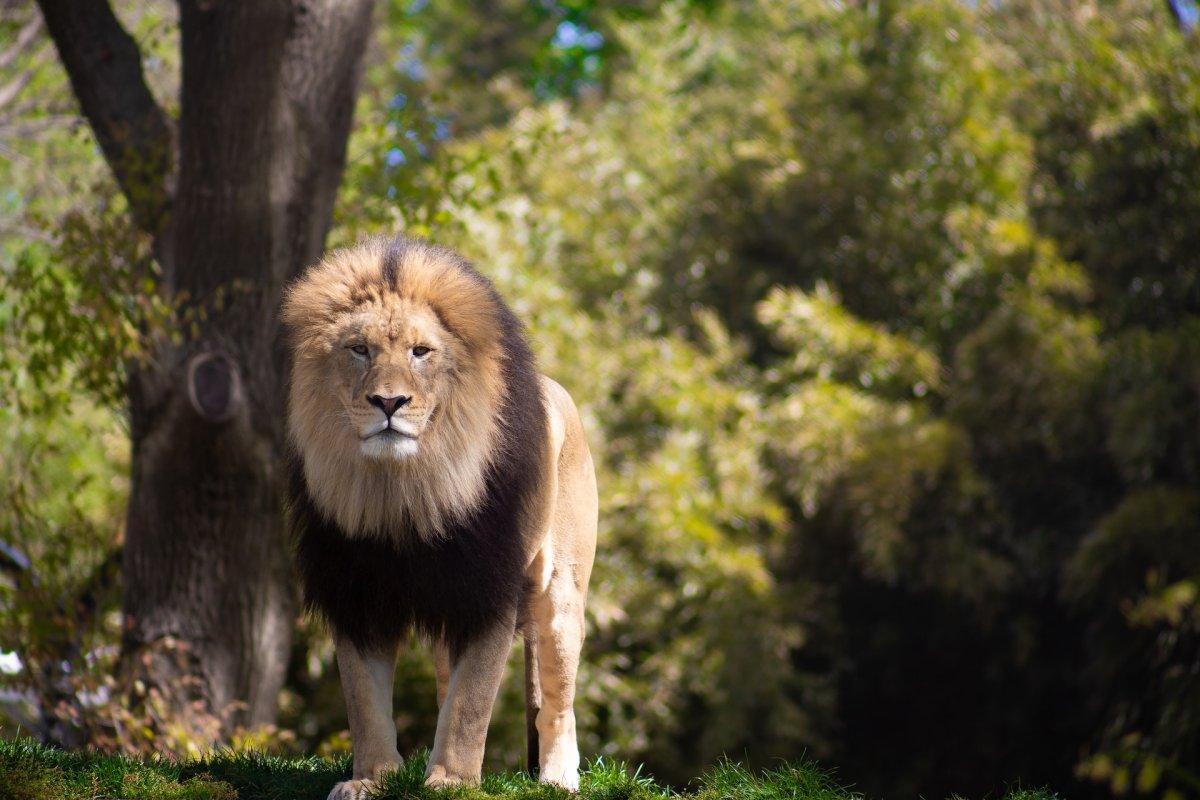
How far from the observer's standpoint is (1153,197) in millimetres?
9531

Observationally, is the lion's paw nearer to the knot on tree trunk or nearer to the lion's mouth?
the lion's mouth

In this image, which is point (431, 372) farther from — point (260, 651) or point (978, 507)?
point (978, 507)

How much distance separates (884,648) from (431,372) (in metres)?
7.83

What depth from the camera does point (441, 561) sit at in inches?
128

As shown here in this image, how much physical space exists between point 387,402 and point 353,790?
3.00 feet

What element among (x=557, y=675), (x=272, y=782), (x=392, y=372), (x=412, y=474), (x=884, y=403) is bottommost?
(x=884, y=403)

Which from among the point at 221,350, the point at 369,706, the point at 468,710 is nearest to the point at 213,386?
the point at 221,350

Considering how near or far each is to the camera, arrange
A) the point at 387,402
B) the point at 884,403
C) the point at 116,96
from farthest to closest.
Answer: the point at 884,403
the point at 116,96
the point at 387,402

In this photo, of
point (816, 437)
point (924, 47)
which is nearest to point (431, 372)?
point (816, 437)

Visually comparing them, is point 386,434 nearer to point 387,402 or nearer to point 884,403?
point 387,402

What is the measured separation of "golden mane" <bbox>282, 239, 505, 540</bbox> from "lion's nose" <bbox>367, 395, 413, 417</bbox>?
11 centimetres

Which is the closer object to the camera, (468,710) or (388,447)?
(388,447)

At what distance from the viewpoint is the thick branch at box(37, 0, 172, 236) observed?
600 cm

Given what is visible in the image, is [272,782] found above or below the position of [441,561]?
below
